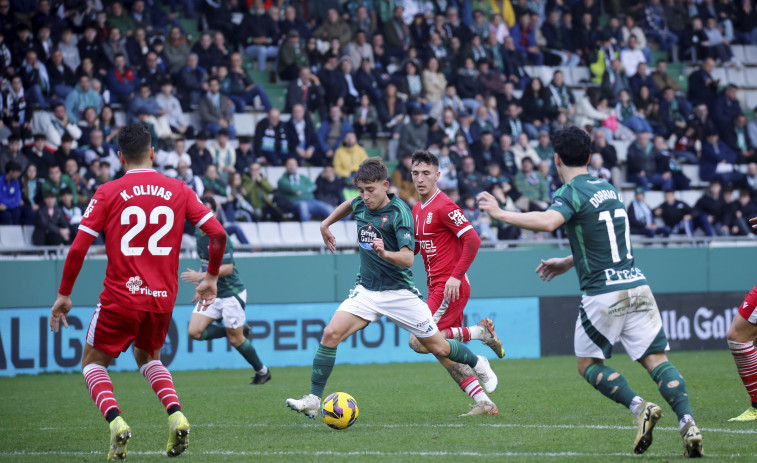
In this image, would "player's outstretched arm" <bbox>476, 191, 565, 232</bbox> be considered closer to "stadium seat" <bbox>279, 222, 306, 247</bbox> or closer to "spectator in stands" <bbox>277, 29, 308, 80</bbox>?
"stadium seat" <bbox>279, 222, 306, 247</bbox>

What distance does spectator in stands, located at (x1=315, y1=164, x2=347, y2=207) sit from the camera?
18.4 metres

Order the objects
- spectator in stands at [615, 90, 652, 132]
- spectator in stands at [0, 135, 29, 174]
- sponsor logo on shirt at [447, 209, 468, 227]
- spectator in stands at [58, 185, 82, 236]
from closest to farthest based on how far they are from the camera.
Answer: sponsor logo on shirt at [447, 209, 468, 227] → spectator in stands at [58, 185, 82, 236] → spectator in stands at [0, 135, 29, 174] → spectator in stands at [615, 90, 652, 132]

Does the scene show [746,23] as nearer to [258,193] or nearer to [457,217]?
[258,193]

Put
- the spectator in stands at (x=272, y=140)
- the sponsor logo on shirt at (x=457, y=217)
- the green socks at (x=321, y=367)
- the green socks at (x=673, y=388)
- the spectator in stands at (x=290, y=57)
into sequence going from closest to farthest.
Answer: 1. the green socks at (x=673, y=388)
2. the green socks at (x=321, y=367)
3. the sponsor logo on shirt at (x=457, y=217)
4. the spectator in stands at (x=272, y=140)
5. the spectator in stands at (x=290, y=57)

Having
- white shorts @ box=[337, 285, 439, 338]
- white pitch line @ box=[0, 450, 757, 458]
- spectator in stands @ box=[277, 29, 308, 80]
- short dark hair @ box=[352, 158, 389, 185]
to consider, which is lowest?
white pitch line @ box=[0, 450, 757, 458]

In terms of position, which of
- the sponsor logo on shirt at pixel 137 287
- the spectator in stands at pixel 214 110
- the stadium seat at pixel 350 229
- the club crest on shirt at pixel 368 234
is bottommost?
the stadium seat at pixel 350 229

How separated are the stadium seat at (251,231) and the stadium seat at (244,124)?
3.35 meters

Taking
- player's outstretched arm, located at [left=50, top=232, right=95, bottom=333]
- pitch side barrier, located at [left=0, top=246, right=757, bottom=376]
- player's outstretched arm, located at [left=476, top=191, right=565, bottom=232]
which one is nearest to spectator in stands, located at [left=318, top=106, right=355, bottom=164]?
pitch side barrier, located at [left=0, top=246, right=757, bottom=376]

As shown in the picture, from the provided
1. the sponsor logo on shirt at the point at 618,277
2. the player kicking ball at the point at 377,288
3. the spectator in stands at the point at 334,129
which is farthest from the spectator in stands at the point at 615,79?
the sponsor logo on shirt at the point at 618,277

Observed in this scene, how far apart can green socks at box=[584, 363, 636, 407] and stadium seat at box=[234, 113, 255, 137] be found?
14.5 m

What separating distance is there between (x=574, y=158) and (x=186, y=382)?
8.29 meters

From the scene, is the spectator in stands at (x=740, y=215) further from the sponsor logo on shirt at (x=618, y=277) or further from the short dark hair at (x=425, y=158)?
the sponsor logo on shirt at (x=618, y=277)

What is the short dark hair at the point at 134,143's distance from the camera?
22.2 feet

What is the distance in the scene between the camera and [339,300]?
16.1 meters
